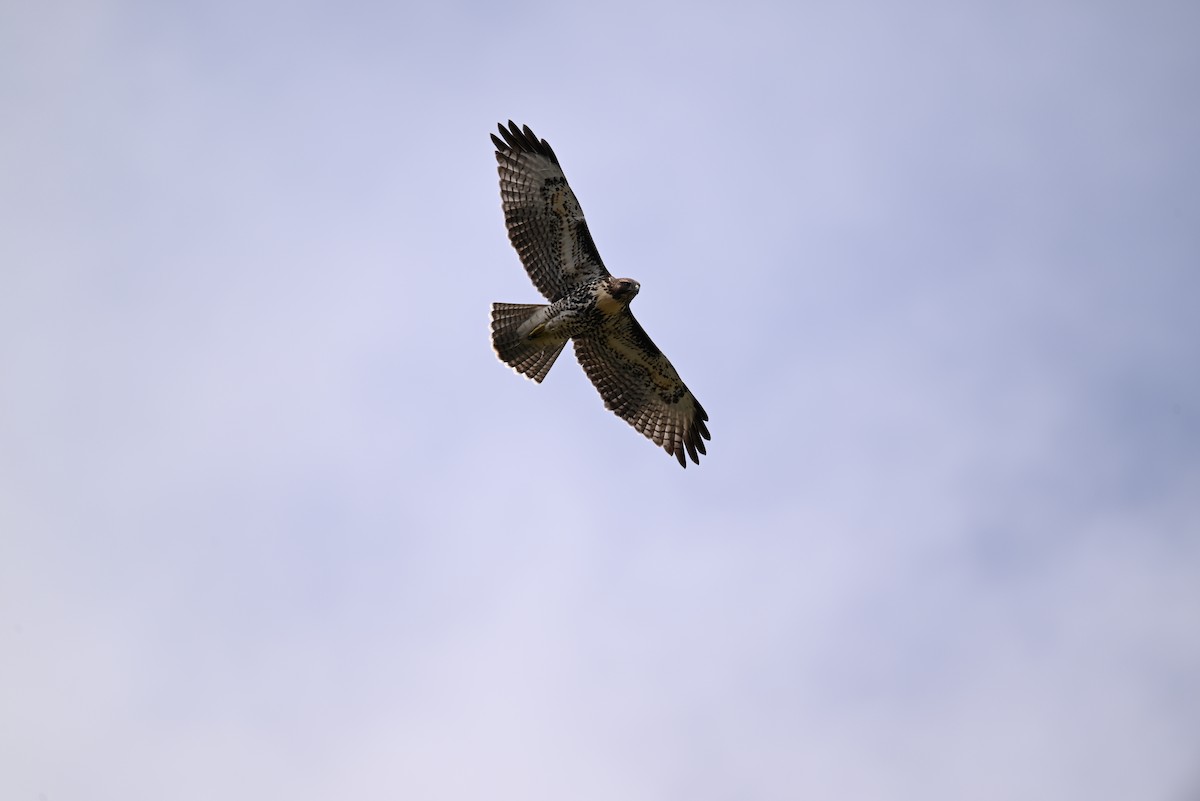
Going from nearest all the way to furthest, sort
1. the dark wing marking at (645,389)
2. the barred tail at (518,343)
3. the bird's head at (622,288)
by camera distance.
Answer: the bird's head at (622,288) < the barred tail at (518,343) < the dark wing marking at (645,389)

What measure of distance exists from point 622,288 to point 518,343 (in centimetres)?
168

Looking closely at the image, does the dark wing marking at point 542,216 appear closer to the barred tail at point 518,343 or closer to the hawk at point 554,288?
the hawk at point 554,288

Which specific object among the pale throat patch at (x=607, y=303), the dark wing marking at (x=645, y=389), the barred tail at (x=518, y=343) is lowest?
the barred tail at (x=518, y=343)

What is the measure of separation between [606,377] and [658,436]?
1093 millimetres

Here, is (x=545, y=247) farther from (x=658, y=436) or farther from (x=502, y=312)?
(x=658, y=436)

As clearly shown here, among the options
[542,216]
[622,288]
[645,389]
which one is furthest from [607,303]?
[645,389]

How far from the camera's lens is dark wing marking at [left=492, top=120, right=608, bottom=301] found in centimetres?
1608

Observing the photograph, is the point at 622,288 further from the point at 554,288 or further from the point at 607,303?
the point at 554,288

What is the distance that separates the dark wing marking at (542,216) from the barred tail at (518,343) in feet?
1.69

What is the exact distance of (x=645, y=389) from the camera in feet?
57.6

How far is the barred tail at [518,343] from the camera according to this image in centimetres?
1658

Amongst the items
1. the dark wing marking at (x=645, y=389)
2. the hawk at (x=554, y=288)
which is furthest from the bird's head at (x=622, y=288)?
the dark wing marking at (x=645, y=389)

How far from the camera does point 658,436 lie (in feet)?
58.0

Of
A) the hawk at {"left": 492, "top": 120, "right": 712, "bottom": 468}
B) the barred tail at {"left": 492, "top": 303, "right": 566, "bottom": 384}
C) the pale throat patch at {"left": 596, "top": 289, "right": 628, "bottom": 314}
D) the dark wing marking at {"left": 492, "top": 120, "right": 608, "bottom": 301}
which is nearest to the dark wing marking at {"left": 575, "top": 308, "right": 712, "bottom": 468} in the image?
the hawk at {"left": 492, "top": 120, "right": 712, "bottom": 468}
